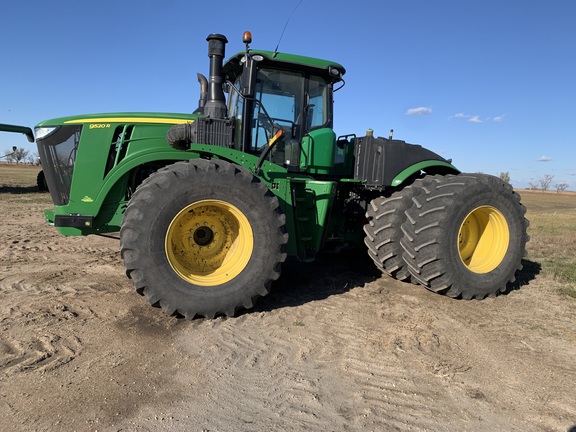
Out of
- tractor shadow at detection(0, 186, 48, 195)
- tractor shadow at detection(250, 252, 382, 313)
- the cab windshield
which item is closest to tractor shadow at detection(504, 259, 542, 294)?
tractor shadow at detection(250, 252, 382, 313)

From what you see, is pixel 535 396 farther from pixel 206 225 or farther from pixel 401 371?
pixel 206 225

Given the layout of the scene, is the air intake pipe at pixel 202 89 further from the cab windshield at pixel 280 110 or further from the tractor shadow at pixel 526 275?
the tractor shadow at pixel 526 275

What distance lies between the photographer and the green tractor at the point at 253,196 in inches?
149

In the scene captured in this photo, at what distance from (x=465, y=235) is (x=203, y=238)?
10.9 ft

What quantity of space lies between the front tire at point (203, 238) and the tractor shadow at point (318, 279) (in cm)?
50

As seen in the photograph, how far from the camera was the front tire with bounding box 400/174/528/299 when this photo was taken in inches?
176

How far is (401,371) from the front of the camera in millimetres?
3070

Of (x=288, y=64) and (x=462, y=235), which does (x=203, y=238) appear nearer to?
(x=288, y=64)

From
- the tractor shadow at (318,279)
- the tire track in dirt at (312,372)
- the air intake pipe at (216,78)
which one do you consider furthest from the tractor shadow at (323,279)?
the air intake pipe at (216,78)

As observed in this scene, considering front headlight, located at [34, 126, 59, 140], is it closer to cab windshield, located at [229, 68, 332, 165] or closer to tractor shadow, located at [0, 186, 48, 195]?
cab windshield, located at [229, 68, 332, 165]

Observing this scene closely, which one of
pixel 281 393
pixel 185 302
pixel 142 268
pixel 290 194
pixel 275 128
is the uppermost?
pixel 275 128

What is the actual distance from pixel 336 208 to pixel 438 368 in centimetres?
268

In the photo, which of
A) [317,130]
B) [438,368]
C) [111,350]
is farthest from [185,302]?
[317,130]

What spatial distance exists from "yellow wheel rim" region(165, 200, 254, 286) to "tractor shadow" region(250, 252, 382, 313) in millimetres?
555
